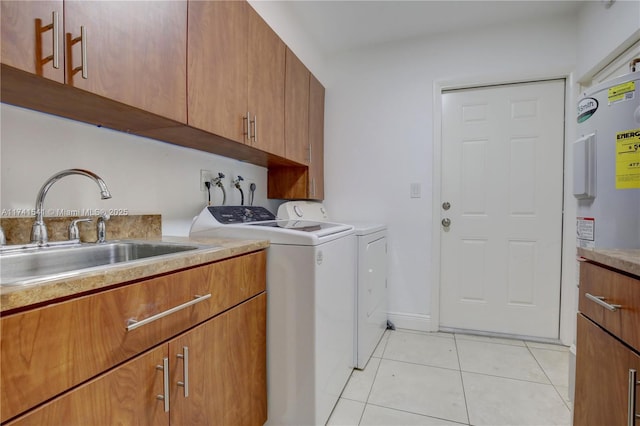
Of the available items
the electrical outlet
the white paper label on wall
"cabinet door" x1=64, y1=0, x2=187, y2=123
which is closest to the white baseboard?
the white paper label on wall

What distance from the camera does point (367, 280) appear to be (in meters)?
1.96

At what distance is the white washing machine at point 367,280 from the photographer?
→ 1875 millimetres

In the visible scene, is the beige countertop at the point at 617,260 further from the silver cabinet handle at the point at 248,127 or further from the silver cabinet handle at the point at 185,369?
the silver cabinet handle at the point at 248,127

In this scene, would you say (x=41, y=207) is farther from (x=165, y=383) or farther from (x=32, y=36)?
(x=165, y=383)

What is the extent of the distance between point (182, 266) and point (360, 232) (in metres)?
1.19

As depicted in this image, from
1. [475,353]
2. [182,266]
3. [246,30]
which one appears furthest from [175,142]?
[475,353]

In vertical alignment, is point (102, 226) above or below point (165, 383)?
above

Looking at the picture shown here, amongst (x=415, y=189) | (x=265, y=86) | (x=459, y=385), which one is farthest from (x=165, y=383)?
(x=415, y=189)

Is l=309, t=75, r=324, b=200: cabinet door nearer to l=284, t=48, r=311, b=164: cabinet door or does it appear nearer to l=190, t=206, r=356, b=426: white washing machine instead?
l=284, t=48, r=311, b=164: cabinet door

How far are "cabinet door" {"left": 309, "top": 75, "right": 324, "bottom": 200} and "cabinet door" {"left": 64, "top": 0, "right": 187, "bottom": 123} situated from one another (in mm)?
1359

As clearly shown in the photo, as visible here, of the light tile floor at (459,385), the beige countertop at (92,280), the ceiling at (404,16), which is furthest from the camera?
the ceiling at (404,16)

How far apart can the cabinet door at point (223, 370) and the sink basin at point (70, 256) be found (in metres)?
0.29

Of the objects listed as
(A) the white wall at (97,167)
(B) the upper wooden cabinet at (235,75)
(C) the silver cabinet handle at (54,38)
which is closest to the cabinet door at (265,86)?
(B) the upper wooden cabinet at (235,75)

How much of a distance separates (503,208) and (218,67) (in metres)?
2.22
